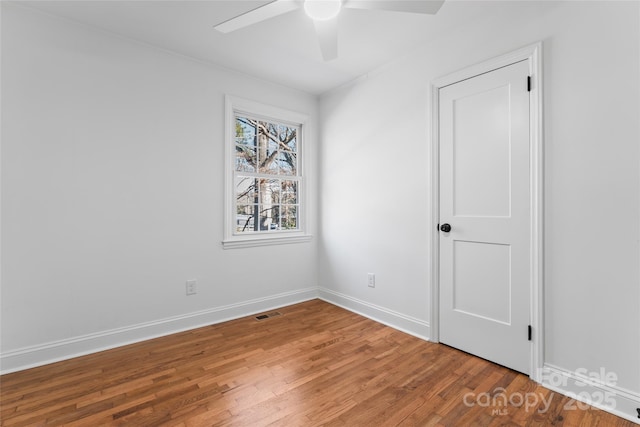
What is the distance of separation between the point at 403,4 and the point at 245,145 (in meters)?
2.12

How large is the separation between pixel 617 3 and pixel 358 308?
296 centimetres

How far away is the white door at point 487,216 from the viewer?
6.66 ft

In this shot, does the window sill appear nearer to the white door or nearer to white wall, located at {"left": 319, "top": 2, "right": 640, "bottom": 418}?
white wall, located at {"left": 319, "top": 2, "right": 640, "bottom": 418}

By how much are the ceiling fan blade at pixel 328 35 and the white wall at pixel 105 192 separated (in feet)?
4.51

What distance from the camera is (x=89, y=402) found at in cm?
175

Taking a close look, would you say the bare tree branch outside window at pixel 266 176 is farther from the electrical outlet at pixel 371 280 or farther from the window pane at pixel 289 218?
the electrical outlet at pixel 371 280

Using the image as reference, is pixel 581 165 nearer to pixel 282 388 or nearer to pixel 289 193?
pixel 282 388

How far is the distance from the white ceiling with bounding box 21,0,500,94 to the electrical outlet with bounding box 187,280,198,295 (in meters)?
2.10

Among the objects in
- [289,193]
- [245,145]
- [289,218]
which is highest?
Result: [245,145]

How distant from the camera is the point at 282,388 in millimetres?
1878

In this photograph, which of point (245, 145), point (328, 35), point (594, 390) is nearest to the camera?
point (594, 390)

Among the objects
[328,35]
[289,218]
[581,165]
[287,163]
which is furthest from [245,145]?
[581,165]

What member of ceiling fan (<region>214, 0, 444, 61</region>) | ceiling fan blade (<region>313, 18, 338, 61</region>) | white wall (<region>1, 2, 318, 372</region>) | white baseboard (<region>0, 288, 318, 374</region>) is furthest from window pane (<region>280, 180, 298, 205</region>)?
ceiling fan (<region>214, 0, 444, 61</region>)

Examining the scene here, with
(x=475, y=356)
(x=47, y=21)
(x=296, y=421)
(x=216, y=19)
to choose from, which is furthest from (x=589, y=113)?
(x=47, y=21)
